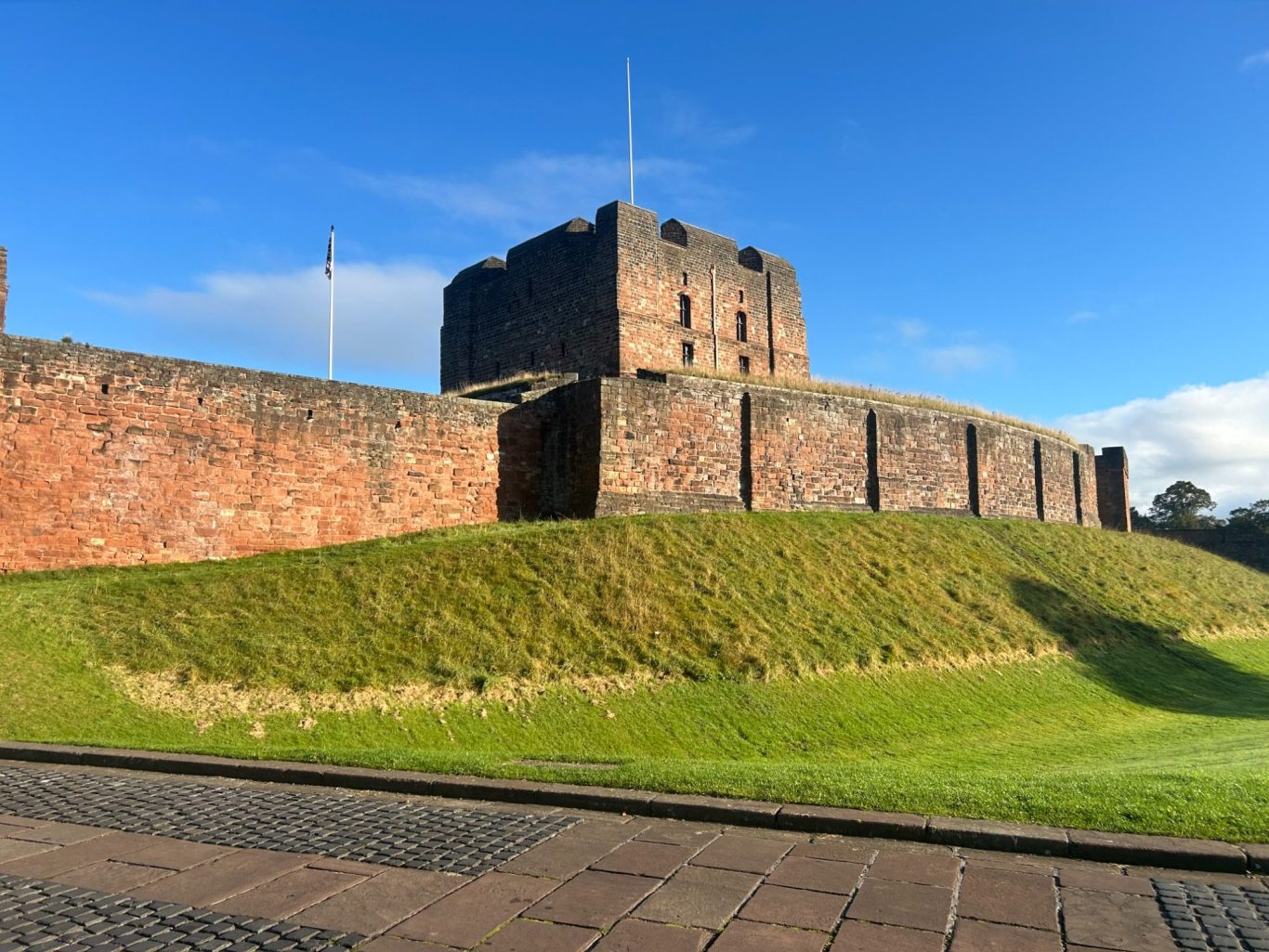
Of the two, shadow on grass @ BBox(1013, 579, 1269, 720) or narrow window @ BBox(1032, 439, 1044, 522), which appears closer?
shadow on grass @ BBox(1013, 579, 1269, 720)

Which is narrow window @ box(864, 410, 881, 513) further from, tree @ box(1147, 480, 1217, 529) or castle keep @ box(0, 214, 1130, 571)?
tree @ box(1147, 480, 1217, 529)

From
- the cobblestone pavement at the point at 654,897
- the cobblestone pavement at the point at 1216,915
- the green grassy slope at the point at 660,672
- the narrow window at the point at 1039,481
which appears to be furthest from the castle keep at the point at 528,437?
the cobblestone pavement at the point at 1216,915

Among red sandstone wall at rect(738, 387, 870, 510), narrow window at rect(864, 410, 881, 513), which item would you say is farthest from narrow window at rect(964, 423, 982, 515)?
red sandstone wall at rect(738, 387, 870, 510)

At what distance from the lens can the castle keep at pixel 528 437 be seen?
1525 centimetres

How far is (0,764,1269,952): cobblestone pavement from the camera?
143 inches

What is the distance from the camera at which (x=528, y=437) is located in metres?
20.4

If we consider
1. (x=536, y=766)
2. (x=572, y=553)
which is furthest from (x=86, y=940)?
(x=572, y=553)

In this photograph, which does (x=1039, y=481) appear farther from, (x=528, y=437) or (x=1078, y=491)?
(x=528, y=437)

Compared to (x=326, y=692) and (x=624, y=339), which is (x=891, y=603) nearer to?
(x=326, y=692)

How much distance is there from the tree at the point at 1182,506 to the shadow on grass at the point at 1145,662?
41.6m

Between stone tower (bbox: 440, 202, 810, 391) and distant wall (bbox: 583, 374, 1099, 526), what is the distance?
395cm

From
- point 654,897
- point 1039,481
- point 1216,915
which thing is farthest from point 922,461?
point 654,897

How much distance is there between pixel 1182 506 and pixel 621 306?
165ft

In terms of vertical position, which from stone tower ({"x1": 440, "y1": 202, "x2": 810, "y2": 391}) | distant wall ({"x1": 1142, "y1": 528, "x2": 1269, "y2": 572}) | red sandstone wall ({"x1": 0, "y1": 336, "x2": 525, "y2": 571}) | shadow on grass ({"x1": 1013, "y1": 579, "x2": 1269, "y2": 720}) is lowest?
shadow on grass ({"x1": 1013, "y1": 579, "x2": 1269, "y2": 720})
